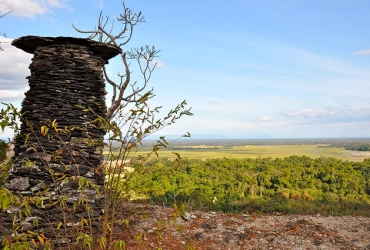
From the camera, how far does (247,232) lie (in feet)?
26.5

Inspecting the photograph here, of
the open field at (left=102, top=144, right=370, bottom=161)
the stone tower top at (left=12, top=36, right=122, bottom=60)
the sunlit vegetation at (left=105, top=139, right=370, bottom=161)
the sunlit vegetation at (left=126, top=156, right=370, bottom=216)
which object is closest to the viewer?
the stone tower top at (left=12, top=36, right=122, bottom=60)

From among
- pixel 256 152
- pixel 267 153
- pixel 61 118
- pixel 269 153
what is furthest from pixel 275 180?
pixel 256 152

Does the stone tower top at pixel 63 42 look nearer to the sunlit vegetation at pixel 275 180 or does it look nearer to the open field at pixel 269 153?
the open field at pixel 269 153

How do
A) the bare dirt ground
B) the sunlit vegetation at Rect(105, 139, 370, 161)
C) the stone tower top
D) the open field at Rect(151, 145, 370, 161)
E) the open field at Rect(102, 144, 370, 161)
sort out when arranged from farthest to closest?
the open field at Rect(151, 145, 370, 161) → the open field at Rect(102, 144, 370, 161) → the sunlit vegetation at Rect(105, 139, 370, 161) → the bare dirt ground → the stone tower top

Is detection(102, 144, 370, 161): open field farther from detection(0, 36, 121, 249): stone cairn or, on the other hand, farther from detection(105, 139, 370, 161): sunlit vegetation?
detection(0, 36, 121, 249): stone cairn

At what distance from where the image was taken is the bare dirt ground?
719cm

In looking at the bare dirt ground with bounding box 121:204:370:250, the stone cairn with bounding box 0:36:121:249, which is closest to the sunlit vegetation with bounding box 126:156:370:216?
the bare dirt ground with bounding box 121:204:370:250

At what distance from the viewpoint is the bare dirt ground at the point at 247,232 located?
7.19m

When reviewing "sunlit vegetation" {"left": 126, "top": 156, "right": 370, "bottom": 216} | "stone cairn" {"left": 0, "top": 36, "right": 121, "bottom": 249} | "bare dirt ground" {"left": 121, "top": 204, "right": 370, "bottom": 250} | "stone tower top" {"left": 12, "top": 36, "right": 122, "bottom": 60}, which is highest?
"stone tower top" {"left": 12, "top": 36, "right": 122, "bottom": 60}

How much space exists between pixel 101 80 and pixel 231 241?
167 inches

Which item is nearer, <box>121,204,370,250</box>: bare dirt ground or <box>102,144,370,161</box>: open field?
<box>121,204,370,250</box>: bare dirt ground

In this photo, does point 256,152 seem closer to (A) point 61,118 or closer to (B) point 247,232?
(B) point 247,232

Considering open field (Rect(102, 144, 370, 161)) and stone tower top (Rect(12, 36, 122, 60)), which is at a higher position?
stone tower top (Rect(12, 36, 122, 60))

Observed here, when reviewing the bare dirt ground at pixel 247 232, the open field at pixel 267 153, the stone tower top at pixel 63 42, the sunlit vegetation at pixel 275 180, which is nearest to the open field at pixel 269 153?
the open field at pixel 267 153
